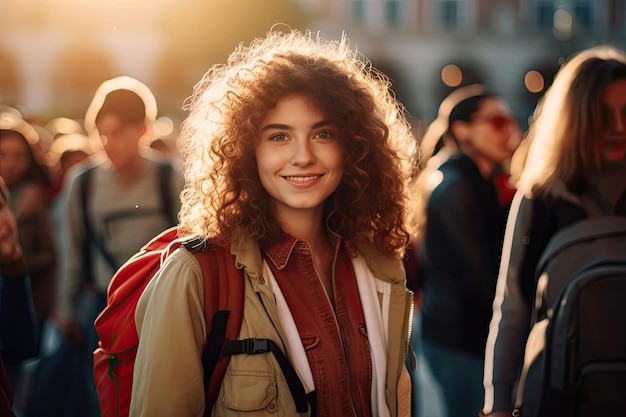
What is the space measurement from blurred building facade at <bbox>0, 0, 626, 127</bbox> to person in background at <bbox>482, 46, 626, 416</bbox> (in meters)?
47.0

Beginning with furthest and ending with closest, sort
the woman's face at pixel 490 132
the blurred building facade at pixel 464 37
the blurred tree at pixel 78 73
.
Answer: the blurred building facade at pixel 464 37
the blurred tree at pixel 78 73
the woman's face at pixel 490 132

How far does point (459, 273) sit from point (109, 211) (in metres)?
1.85

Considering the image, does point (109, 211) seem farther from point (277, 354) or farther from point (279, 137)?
point (277, 354)

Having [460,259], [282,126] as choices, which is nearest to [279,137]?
[282,126]

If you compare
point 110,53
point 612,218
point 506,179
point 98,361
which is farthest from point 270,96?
point 110,53

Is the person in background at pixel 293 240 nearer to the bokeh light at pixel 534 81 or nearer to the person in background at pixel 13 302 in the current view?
the person in background at pixel 13 302

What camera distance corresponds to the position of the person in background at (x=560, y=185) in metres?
3.27

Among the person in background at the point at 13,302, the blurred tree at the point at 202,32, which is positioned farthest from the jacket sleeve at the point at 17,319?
the blurred tree at the point at 202,32

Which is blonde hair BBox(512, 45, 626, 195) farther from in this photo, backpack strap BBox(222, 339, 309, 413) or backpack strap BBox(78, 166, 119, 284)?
backpack strap BBox(78, 166, 119, 284)

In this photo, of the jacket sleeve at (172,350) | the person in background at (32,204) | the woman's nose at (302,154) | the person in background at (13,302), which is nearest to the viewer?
the jacket sleeve at (172,350)

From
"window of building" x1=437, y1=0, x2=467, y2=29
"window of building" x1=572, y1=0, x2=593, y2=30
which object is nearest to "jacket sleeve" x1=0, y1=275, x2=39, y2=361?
"window of building" x1=572, y1=0, x2=593, y2=30

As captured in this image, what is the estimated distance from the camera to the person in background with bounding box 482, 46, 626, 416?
327cm

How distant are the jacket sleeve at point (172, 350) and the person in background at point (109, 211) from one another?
2516 mm

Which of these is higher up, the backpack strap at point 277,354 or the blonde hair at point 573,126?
the blonde hair at point 573,126
